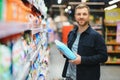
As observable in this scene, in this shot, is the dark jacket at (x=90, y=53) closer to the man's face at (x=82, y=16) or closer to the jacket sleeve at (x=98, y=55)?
the jacket sleeve at (x=98, y=55)

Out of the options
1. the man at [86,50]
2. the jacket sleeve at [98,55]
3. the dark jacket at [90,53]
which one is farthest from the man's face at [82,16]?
the jacket sleeve at [98,55]

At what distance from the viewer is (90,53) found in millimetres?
3137

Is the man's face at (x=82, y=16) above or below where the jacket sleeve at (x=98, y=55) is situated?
above

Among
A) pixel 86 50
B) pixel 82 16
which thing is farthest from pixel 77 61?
pixel 82 16

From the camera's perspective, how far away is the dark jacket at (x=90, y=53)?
304 cm

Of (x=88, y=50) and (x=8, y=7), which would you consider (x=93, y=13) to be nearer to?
(x=88, y=50)

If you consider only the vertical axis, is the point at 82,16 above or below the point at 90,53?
above

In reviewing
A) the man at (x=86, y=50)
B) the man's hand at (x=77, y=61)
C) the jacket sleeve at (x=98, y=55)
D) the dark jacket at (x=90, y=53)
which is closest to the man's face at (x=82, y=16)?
the man at (x=86, y=50)

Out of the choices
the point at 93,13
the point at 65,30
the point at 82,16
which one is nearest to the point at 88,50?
the point at 82,16

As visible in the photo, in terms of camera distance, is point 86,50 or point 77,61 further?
point 86,50

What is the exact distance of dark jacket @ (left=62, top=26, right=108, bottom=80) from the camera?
304cm

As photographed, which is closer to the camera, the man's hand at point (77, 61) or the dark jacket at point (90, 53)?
the man's hand at point (77, 61)

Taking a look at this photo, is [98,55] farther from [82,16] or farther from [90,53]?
[82,16]

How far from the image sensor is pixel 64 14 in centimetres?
3162
